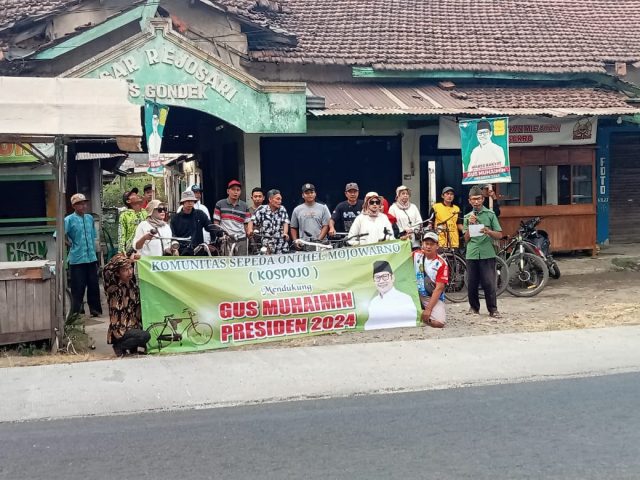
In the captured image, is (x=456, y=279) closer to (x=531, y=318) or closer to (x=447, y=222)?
(x=447, y=222)

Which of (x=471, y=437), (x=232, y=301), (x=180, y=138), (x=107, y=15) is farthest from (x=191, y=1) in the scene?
(x=471, y=437)

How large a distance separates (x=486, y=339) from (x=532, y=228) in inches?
166

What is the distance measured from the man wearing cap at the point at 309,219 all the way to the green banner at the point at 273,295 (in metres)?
1.62

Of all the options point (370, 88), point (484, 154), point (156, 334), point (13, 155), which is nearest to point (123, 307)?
point (156, 334)

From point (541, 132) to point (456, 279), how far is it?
14.9 ft

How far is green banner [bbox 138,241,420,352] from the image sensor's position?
808cm

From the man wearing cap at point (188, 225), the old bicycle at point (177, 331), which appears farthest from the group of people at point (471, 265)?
the man wearing cap at point (188, 225)

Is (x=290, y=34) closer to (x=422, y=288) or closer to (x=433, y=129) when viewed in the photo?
(x=433, y=129)

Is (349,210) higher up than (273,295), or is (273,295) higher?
(349,210)

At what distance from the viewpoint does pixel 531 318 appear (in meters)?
9.88

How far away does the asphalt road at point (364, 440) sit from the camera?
15.8ft

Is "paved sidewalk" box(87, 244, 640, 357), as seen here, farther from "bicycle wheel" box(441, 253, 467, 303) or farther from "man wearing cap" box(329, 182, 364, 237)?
"man wearing cap" box(329, 182, 364, 237)

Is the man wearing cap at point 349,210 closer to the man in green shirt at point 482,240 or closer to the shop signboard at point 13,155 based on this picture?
the man in green shirt at point 482,240

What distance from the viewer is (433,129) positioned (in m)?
15.5
